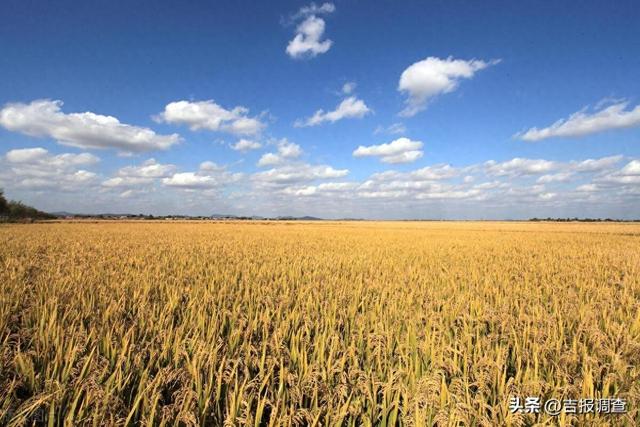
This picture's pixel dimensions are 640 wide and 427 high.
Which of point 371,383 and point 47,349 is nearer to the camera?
point 371,383

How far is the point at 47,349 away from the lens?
2734mm

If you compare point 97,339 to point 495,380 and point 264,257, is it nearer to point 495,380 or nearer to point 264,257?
point 495,380

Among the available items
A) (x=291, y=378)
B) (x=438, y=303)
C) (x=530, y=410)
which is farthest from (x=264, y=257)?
(x=530, y=410)

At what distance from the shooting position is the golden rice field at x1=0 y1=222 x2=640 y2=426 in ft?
6.71

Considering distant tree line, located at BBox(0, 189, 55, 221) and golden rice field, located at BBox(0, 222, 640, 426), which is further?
distant tree line, located at BBox(0, 189, 55, 221)

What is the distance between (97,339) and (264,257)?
273 inches

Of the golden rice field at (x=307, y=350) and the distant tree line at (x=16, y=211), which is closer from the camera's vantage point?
the golden rice field at (x=307, y=350)

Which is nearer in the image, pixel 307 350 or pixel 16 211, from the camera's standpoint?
pixel 307 350

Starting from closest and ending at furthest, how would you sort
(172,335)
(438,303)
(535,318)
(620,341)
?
(172,335) → (620,341) → (535,318) → (438,303)

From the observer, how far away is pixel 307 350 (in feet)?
10.1

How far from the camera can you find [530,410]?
2141 millimetres

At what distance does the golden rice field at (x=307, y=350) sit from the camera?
2045 millimetres

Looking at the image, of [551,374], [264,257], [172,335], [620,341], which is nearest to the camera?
[551,374]

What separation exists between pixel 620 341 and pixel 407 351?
2474 mm
